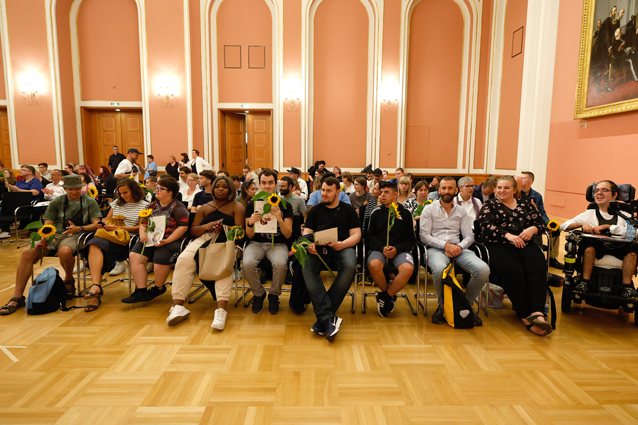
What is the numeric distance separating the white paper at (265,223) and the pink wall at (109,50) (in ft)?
29.8

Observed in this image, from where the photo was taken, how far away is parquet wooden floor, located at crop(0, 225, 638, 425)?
1954 mm

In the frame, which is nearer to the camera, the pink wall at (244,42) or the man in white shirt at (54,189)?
the man in white shirt at (54,189)

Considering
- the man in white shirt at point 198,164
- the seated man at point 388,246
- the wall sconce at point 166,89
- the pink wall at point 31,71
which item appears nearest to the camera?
the seated man at point 388,246

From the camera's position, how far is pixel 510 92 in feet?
30.2

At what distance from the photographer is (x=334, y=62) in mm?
10281

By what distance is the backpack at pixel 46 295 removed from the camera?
125 inches

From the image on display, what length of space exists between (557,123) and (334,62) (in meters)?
5.78

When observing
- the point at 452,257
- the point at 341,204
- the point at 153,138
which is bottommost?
the point at 452,257

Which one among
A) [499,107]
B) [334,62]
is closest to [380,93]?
[334,62]

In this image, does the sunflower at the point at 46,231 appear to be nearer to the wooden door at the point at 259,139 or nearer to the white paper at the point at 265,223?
the white paper at the point at 265,223

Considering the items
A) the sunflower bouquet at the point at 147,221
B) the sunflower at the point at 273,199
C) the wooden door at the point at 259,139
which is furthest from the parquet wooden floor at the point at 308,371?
the wooden door at the point at 259,139

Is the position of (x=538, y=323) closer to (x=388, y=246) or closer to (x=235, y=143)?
(x=388, y=246)

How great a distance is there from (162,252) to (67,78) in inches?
378

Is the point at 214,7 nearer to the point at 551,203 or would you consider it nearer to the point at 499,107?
the point at 499,107
